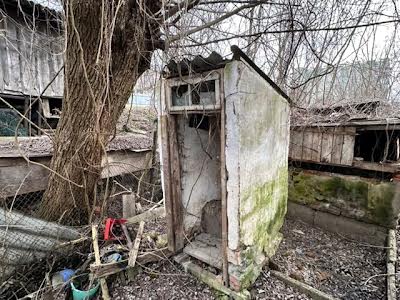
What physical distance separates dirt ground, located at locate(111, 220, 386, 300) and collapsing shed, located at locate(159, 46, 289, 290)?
27 cm

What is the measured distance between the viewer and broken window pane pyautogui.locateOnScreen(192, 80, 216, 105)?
2.63 m

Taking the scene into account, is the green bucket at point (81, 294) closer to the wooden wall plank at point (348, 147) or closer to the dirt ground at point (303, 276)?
the dirt ground at point (303, 276)

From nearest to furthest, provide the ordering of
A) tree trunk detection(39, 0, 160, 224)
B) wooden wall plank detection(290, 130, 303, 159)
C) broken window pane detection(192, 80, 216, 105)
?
broken window pane detection(192, 80, 216, 105), tree trunk detection(39, 0, 160, 224), wooden wall plank detection(290, 130, 303, 159)

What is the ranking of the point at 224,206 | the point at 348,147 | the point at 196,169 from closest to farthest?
1. the point at 224,206
2. the point at 196,169
3. the point at 348,147

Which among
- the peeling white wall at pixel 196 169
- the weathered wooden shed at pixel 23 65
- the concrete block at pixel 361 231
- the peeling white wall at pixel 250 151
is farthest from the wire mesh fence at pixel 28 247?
the concrete block at pixel 361 231

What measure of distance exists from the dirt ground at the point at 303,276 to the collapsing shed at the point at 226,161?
0.27 m

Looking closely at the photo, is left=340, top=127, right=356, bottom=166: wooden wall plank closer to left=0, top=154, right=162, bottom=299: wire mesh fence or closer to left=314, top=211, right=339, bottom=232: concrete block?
left=314, top=211, right=339, bottom=232: concrete block

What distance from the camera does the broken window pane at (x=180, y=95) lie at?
2.85 metres

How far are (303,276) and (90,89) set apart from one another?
3.83 metres

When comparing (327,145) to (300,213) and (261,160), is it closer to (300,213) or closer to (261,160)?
(300,213)

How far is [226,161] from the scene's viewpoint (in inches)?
99.4

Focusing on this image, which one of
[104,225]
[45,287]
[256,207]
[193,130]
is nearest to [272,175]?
[256,207]

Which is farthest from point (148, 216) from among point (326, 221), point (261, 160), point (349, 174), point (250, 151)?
point (349, 174)

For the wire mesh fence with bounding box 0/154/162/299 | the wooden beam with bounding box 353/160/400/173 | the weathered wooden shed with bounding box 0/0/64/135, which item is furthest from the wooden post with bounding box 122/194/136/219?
the wooden beam with bounding box 353/160/400/173
